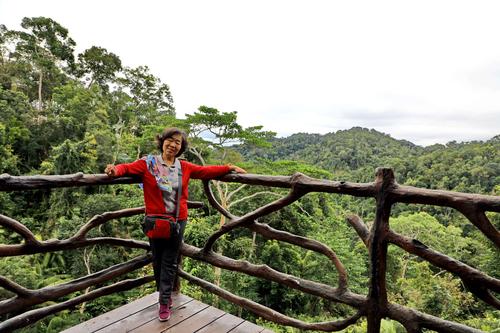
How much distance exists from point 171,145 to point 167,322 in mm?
1064

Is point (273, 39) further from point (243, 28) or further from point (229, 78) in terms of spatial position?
point (229, 78)

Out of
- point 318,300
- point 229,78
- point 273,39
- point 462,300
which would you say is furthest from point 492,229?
point 229,78

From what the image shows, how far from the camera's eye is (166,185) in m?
1.71

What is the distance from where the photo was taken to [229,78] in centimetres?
3150

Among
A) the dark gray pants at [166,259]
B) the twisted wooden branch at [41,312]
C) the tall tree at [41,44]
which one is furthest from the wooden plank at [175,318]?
the tall tree at [41,44]

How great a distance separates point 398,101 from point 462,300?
1630 inches

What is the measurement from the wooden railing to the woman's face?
0.25 meters

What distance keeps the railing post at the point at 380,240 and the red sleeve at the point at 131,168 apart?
4.13 feet

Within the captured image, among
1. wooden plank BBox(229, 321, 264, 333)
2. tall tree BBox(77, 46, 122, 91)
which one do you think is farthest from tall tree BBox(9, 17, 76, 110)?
wooden plank BBox(229, 321, 264, 333)

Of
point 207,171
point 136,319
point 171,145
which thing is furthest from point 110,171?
point 136,319

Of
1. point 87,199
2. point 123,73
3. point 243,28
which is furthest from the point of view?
point 123,73

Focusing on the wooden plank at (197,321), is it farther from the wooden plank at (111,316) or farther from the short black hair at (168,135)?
the short black hair at (168,135)

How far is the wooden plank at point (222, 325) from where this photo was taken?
5.59 ft

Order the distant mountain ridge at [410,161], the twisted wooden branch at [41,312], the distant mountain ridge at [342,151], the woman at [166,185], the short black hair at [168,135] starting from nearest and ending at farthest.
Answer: the twisted wooden branch at [41,312] → the woman at [166,185] → the short black hair at [168,135] → the distant mountain ridge at [410,161] → the distant mountain ridge at [342,151]
